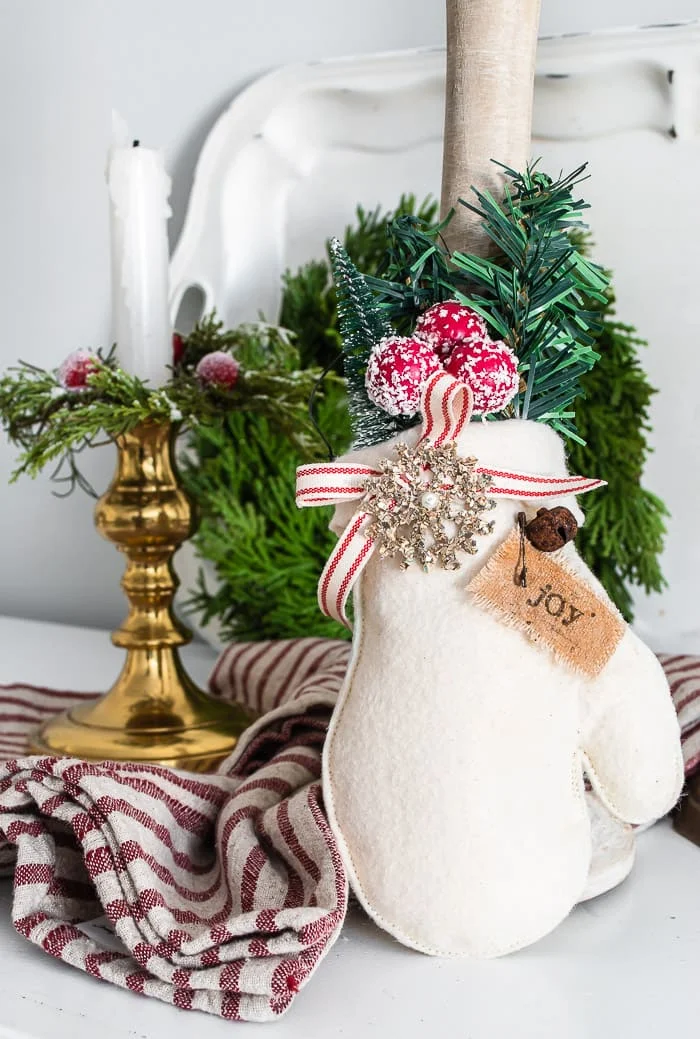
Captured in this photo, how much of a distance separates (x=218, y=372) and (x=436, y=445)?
0.79ft

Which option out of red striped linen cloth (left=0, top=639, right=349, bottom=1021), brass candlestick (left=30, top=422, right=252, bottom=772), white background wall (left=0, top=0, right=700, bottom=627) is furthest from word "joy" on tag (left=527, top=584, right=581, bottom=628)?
white background wall (left=0, top=0, right=700, bottom=627)

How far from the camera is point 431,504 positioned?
16.0 inches

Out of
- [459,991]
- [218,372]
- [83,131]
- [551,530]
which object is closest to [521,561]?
[551,530]

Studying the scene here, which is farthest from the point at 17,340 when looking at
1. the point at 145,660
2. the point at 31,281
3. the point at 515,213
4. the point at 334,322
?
the point at 515,213

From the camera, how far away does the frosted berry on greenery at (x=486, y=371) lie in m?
0.40

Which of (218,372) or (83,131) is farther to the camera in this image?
(83,131)

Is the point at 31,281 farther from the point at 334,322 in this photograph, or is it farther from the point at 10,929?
the point at 10,929

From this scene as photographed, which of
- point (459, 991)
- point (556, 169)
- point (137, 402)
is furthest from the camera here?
point (556, 169)

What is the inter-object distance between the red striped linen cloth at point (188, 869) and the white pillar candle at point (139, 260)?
0.22m

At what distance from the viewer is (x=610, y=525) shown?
0.71 metres

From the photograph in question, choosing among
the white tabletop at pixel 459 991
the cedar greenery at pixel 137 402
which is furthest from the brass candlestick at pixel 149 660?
the white tabletop at pixel 459 991

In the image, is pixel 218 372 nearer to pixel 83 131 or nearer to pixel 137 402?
pixel 137 402

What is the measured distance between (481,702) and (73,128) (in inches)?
29.1

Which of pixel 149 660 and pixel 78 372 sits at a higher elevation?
pixel 78 372
